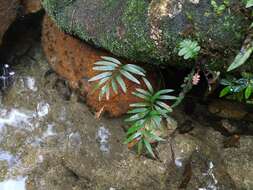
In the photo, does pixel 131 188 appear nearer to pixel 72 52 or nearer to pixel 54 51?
pixel 72 52

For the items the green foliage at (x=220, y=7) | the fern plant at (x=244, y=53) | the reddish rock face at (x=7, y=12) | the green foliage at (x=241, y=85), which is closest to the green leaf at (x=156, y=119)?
the green foliage at (x=241, y=85)

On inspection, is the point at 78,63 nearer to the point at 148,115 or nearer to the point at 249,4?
the point at 148,115

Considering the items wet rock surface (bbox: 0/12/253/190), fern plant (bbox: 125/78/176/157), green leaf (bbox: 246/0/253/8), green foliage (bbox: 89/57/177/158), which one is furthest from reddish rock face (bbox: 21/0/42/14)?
green leaf (bbox: 246/0/253/8)

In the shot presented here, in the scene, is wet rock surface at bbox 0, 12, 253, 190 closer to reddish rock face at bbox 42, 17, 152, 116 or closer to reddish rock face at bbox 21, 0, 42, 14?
reddish rock face at bbox 42, 17, 152, 116

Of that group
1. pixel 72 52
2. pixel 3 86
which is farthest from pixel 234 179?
pixel 3 86

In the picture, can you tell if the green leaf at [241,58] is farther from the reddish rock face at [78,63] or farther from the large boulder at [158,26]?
the reddish rock face at [78,63]
